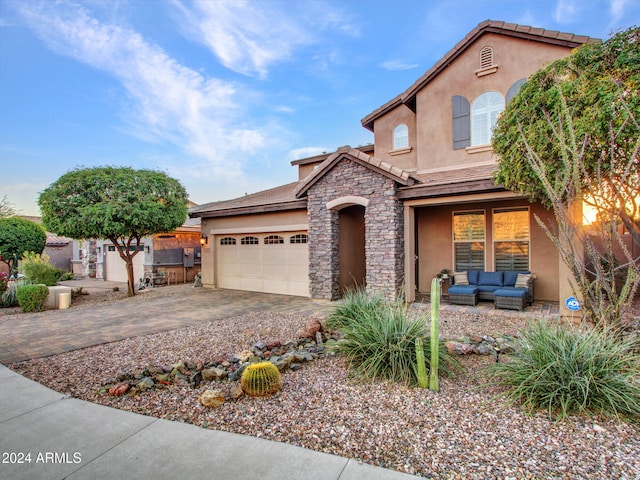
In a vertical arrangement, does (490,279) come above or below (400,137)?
below

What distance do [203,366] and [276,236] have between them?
7811 millimetres

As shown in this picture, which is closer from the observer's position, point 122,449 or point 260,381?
point 122,449

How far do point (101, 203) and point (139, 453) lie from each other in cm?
999

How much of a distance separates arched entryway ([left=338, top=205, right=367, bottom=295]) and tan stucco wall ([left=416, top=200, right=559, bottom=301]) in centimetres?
207

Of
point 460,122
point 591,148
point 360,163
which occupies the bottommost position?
point 591,148

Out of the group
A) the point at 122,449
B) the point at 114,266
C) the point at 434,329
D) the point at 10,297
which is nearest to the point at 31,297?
the point at 10,297

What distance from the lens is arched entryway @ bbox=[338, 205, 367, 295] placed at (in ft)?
36.3

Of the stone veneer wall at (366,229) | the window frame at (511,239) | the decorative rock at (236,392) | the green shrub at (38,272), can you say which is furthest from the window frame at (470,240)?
the green shrub at (38,272)

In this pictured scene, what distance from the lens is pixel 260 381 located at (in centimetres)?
374

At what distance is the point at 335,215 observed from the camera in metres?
10.4

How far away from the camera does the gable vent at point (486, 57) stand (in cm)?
995

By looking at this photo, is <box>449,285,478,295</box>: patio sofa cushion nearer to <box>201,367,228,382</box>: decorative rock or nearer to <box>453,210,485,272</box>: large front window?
<box>453,210,485,272</box>: large front window

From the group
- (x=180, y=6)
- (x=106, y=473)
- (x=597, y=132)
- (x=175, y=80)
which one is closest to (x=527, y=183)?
(x=597, y=132)

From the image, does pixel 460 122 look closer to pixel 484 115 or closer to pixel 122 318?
pixel 484 115
